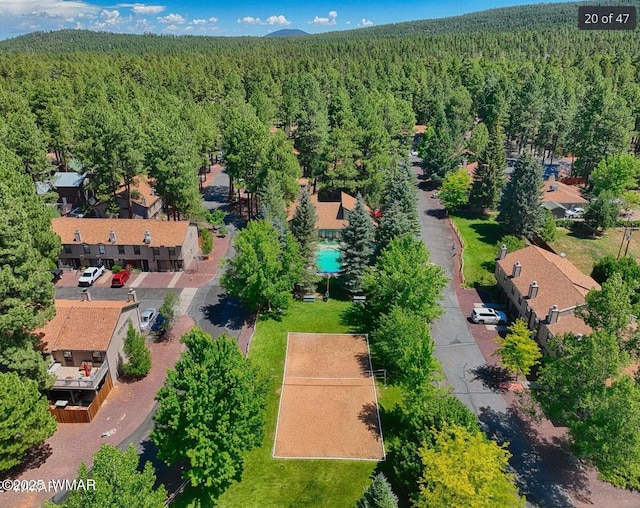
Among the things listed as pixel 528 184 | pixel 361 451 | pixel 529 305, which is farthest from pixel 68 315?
pixel 528 184

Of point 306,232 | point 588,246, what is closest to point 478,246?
point 588,246

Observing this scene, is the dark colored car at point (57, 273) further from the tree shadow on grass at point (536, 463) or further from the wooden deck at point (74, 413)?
the tree shadow on grass at point (536, 463)

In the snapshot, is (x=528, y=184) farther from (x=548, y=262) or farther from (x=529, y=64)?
(x=529, y=64)

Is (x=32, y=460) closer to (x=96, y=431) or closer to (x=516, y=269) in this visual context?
(x=96, y=431)

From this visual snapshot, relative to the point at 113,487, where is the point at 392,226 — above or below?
above

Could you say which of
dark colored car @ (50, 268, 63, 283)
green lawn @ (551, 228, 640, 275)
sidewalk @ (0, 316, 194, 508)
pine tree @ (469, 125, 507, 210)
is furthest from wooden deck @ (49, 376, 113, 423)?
pine tree @ (469, 125, 507, 210)

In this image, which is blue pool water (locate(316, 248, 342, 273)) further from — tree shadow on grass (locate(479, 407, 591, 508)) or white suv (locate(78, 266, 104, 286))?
tree shadow on grass (locate(479, 407, 591, 508))

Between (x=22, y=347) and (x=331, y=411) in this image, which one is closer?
(x=22, y=347)
